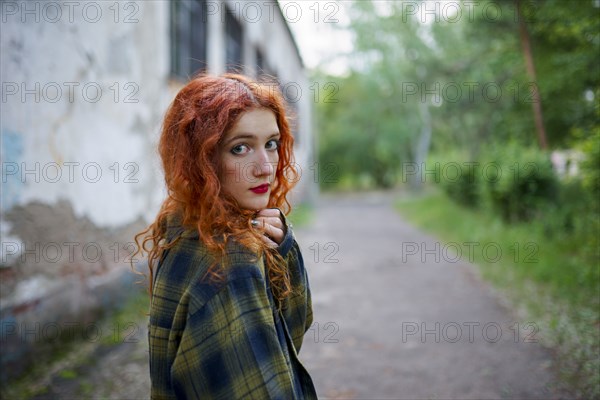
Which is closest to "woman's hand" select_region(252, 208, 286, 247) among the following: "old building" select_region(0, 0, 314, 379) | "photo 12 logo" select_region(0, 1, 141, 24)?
"old building" select_region(0, 0, 314, 379)

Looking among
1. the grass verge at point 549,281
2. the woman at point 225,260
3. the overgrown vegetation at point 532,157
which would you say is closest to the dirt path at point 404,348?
the grass verge at point 549,281

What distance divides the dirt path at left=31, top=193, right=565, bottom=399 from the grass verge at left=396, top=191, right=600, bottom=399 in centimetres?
15

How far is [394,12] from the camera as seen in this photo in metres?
21.2

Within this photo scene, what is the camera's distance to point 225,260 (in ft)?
4.23

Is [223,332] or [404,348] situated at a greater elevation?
[223,332]

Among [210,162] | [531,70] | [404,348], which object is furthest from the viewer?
[531,70]

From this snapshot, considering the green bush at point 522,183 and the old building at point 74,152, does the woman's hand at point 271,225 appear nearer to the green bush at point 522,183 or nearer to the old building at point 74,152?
the old building at point 74,152

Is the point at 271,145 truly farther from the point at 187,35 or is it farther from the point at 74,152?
the point at 187,35

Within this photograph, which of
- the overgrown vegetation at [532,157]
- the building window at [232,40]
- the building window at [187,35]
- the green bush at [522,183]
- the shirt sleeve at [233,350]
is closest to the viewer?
the shirt sleeve at [233,350]

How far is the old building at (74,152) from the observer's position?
9.87 ft

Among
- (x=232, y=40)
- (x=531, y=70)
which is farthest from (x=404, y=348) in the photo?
(x=232, y=40)

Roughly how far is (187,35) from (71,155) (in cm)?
330

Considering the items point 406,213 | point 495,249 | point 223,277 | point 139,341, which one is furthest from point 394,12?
point 223,277

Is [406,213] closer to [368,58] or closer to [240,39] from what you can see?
[240,39]
